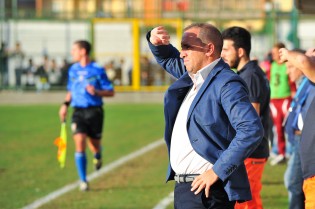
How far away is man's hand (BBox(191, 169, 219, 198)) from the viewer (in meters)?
5.67

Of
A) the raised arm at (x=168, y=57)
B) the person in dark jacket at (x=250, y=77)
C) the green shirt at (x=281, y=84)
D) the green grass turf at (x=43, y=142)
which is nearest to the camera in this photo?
the raised arm at (x=168, y=57)

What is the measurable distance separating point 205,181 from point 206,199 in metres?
0.26

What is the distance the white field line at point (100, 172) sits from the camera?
11516 mm

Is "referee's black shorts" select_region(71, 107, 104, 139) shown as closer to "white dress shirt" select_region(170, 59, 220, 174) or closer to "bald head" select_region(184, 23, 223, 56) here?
"white dress shirt" select_region(170, 59, 220, 174)

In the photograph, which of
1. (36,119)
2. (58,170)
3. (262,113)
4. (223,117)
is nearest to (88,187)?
(58,170)

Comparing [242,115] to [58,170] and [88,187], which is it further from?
[58,170]

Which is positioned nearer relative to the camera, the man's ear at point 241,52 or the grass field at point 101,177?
the man's ear at point 241,52

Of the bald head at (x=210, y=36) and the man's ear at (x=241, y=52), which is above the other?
the bald head at (x=210, y=36)

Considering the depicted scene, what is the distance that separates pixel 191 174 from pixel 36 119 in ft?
70.4

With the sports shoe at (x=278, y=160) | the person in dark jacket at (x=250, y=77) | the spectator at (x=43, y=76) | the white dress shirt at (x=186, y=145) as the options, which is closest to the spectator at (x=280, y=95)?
the sports shoe at (x=278, y=160)

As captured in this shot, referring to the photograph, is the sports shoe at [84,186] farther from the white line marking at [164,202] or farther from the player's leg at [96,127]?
the white line marking at [164,202]

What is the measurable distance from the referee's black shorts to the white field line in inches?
31.6

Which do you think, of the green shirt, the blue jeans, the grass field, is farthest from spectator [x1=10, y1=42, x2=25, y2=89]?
the blue jeans

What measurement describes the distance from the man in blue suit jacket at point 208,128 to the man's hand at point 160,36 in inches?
18.2
